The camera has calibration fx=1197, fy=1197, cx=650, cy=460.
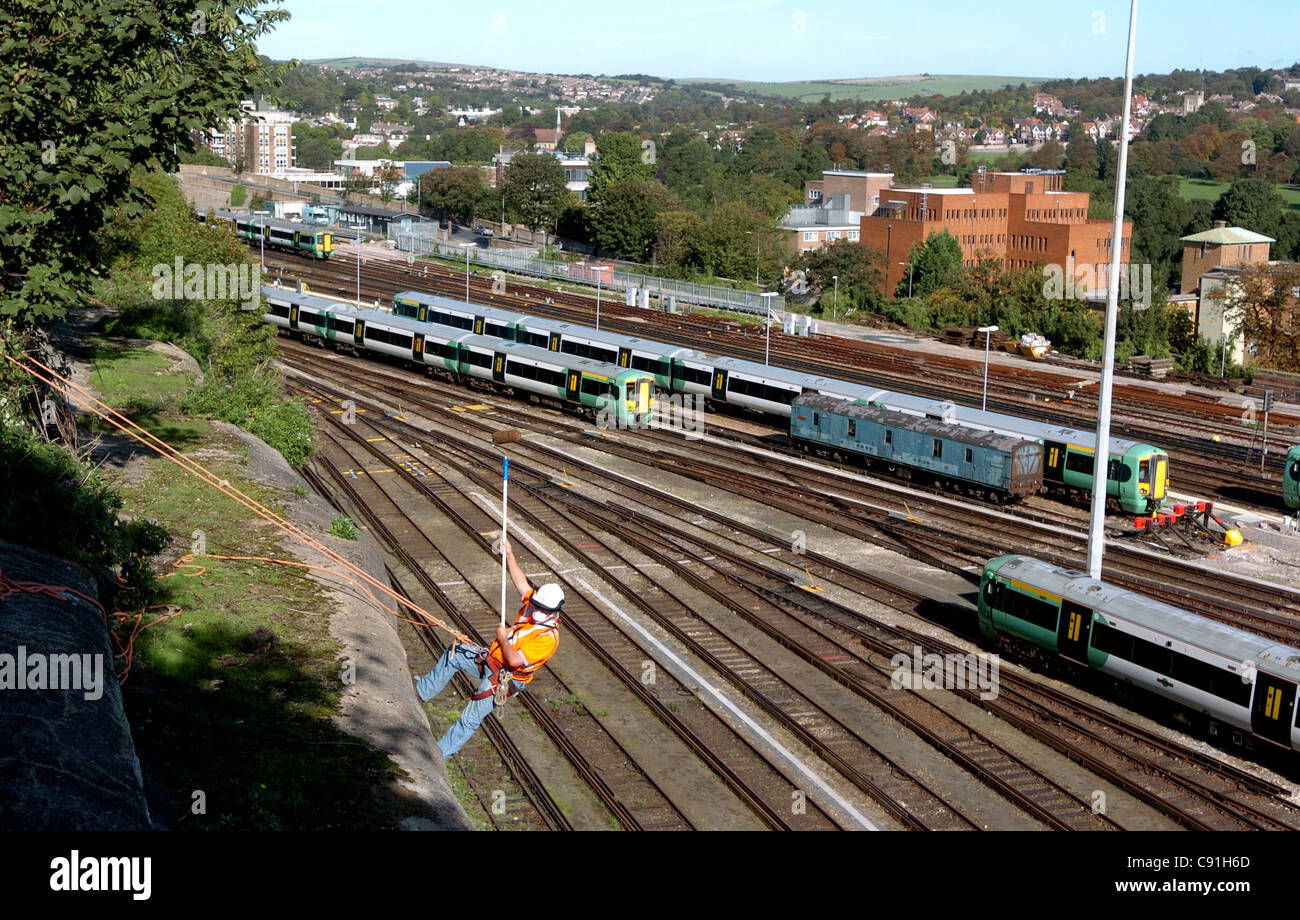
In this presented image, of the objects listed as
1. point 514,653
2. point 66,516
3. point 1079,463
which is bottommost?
point 1079,463

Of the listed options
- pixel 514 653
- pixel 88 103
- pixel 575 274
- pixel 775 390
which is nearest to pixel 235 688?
pixel 514 653

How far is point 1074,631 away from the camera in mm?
21156

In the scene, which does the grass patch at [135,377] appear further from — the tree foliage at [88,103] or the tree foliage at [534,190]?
the tree foliage at [534,190]

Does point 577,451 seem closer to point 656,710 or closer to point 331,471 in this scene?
point 331,471

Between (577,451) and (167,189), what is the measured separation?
2475 centimetres

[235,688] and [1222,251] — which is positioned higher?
[1222,251]

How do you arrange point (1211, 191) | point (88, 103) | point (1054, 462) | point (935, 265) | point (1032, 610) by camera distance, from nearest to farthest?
point (88, 103) → point (1032, 610) → point (1054, 462) → point (935, 265) → point (1211, 191)

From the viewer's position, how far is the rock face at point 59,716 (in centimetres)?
898

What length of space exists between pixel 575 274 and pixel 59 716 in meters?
73.2

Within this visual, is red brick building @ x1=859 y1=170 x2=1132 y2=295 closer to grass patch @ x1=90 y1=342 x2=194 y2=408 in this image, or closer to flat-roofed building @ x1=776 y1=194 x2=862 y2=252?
flat-roofed building @ x1=776 y1=194 x2=862 y2=252

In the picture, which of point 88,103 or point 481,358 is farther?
point 481,358

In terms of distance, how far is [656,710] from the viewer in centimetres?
1984

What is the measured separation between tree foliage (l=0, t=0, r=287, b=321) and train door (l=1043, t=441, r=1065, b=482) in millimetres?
24477

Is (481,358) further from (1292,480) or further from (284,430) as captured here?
(1292,480)
